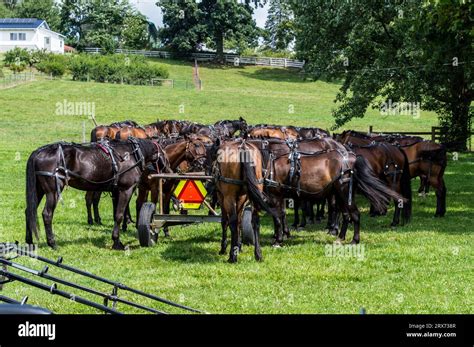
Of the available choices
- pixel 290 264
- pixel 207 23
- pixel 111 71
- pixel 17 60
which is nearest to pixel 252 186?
pixel 290 264

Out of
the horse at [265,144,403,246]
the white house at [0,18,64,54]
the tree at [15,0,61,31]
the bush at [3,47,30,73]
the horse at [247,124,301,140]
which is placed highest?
the tree at [15,0,61,31]

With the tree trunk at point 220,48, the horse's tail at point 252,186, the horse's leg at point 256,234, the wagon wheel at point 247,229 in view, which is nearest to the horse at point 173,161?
the wagon wheel at point 247,229

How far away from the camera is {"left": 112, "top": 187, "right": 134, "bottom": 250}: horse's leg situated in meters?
13.9

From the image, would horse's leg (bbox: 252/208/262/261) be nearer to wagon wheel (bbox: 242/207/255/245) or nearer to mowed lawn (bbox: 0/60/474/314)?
mowed lawn (bbox: 0/60/474/314)

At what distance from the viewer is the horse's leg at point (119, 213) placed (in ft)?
45.8

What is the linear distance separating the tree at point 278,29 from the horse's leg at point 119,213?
3146 inches

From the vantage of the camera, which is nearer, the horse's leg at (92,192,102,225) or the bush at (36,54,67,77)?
the horse's leg at (92,192,102,225)

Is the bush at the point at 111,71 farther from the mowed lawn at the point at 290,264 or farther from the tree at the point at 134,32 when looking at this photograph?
the mowed lawn at the point at 290,264

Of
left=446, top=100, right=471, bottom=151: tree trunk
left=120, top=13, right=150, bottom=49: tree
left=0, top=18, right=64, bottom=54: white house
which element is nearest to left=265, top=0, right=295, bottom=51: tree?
left=120, top=13, right=150, bottom=49: tree

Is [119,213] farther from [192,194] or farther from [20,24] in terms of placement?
[20,24]

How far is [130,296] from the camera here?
32.3ft

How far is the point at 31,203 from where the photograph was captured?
13234 mm

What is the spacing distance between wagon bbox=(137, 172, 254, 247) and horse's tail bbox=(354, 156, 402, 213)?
2.30 metres

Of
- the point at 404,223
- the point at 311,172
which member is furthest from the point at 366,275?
the point at 404,223
